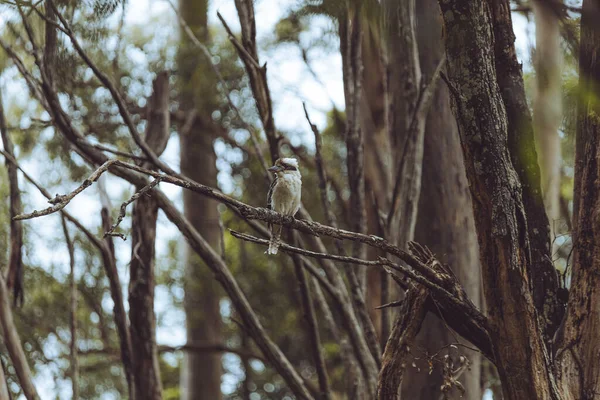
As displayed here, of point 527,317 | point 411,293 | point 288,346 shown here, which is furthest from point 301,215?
point 288,346

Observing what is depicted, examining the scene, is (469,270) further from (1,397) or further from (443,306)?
(1,397)

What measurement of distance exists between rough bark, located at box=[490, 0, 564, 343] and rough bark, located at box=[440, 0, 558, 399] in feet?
1.98

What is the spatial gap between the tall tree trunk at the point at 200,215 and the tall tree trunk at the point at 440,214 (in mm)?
2839

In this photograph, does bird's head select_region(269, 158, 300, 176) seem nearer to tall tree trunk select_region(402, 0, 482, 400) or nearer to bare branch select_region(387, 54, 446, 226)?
bare branch select_region(387, 54, 446, 226)

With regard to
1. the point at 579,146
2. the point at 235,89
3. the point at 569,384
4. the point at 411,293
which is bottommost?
the point at 569,384

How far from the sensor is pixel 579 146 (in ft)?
12.4

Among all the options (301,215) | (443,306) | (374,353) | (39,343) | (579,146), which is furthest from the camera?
(39,343)

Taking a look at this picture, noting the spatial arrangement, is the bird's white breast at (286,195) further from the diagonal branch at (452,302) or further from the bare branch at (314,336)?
the diagonal branch at (452,302)

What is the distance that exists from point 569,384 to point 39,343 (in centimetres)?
613

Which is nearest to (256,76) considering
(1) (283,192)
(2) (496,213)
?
(1) (283,192)

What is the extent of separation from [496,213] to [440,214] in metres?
2.91

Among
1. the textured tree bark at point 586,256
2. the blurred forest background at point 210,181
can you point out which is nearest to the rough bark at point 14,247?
the blurred forest background at point 210,181

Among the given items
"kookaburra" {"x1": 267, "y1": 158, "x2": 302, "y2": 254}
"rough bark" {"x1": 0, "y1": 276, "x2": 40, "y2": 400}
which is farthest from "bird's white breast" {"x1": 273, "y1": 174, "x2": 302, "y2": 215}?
"rough bark" {"x1": 0, "y1": 276, "x2": 40, "y2": 400}

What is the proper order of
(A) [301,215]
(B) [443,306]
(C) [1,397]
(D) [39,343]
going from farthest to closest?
(D) [39,343] → (A) [301,215] → (C) [1,397] → (B) [443,306]
